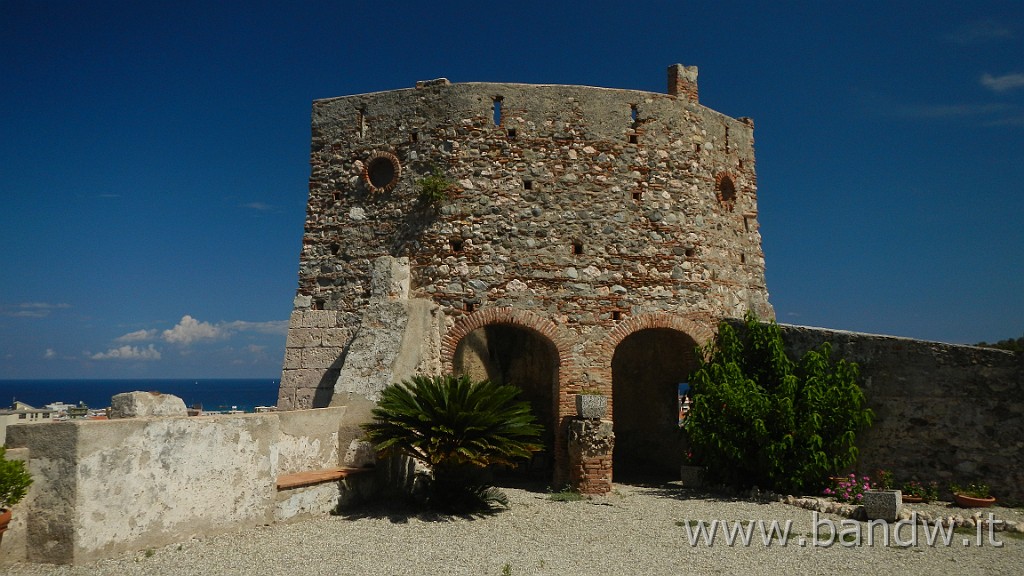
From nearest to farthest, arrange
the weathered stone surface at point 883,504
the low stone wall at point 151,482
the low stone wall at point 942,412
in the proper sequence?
the low stone wall at point 151,482 → the weathered stone surface at point 883,504 → the low stone wall at point 942,412

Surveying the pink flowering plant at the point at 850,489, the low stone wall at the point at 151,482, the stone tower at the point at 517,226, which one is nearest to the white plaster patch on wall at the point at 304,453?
the low stone wall at the point at 151,482

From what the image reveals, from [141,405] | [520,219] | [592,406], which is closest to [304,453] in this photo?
[141,405]

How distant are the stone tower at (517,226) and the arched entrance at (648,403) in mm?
1991

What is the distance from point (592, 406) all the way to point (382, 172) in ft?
19.2

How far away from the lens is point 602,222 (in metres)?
12.6

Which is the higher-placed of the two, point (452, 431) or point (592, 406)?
point (592, 406)

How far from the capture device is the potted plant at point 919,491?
34.3 ft

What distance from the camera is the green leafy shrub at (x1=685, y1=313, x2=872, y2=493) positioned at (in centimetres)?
1085

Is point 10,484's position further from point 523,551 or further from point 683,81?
point 683,81

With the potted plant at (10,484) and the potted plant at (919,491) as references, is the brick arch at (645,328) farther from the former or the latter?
the potted plant at (10,484)

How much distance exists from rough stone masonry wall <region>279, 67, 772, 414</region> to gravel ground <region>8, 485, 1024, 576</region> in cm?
347

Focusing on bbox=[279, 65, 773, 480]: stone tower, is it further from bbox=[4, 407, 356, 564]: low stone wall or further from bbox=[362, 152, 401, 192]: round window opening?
bbox=[4, 407, 356, 564]: low stone wall

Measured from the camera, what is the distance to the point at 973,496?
1010 centimetres

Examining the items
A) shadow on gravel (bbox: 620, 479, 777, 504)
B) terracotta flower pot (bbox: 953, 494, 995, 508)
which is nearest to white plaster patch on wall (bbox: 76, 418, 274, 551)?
shadow on gravel (bbox: 620, 479, 777, 504)
